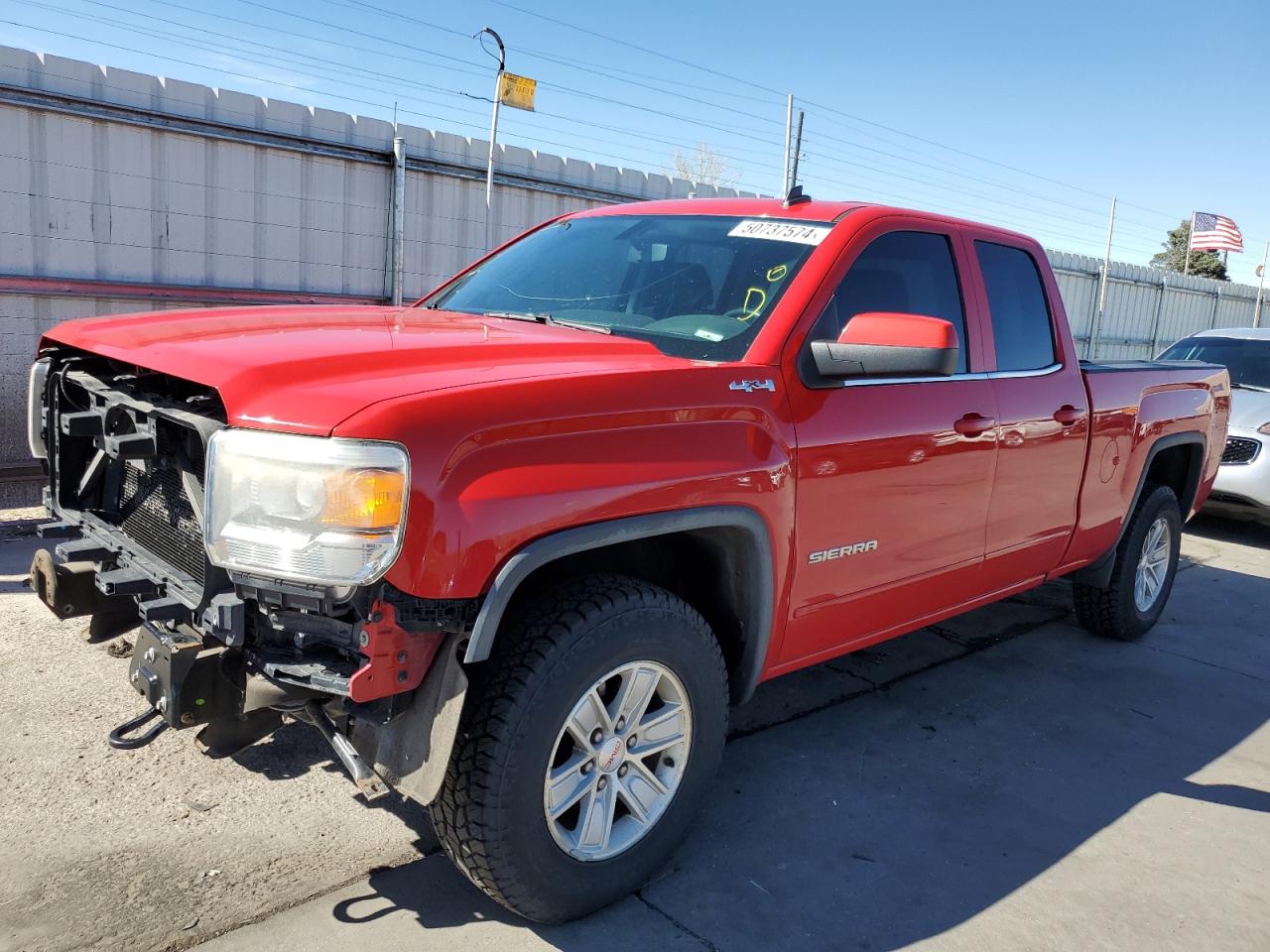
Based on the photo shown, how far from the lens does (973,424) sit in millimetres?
3732

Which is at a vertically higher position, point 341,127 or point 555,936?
point 341,127

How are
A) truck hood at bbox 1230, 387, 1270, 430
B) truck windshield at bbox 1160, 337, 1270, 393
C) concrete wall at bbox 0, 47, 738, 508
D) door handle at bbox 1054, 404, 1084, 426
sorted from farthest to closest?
truck windshield at bbox 1160, 337, 1270, 393 → truck hood at bbox 1230, 387, 1270, 430 → concrete wall at bbox 0, 47, 738, 508 → door handle at bbox 1054, 404, 1084, 426

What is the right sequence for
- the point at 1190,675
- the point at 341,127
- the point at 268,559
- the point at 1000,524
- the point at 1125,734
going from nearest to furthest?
the point at 268,559 → the point at 1000,524 → the point at 1125,734 → the point at 1190,675 → the point at 341,127

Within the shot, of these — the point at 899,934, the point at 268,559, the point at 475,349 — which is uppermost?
the point at 475,349

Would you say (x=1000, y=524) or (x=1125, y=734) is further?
(x=1125, y=734)

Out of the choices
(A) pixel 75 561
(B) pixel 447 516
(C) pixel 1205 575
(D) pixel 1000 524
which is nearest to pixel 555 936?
(B) pixel 447 516

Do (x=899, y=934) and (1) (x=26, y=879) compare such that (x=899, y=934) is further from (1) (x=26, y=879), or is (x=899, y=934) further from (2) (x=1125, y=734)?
(1) (x=26, y=879)

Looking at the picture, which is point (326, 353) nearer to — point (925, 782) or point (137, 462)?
point (137, 462)

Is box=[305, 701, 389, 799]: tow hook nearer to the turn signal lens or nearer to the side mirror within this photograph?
the turn signal lens

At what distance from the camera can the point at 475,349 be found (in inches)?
109

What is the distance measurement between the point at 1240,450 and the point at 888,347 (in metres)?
6.66

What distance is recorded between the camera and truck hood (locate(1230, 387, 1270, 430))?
833 cm

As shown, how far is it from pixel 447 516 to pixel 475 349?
0.70 meters

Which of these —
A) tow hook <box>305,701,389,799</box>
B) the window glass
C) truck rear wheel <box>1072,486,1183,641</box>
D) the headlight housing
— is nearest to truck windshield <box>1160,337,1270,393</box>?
truck rear wheel <box>1072,486,1183,641</box>
